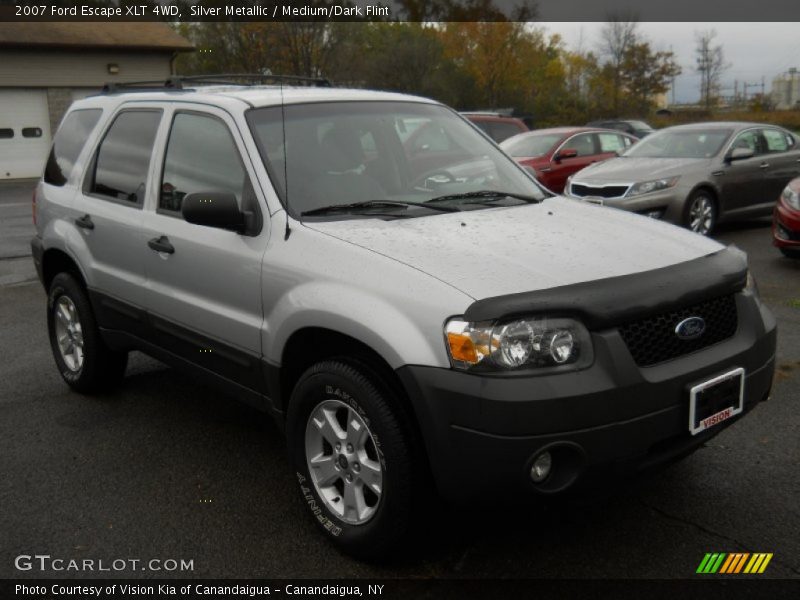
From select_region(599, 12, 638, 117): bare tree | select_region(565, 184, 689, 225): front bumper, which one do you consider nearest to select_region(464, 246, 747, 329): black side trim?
select_region(565, 184, 689, 225): front bumper

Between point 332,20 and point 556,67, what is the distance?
1097 inches

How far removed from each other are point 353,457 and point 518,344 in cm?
83

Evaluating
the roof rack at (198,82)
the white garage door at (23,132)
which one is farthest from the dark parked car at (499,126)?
the white garage door at (23,132)

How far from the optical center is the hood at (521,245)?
9.49 feet

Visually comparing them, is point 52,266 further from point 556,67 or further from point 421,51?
point 556,67

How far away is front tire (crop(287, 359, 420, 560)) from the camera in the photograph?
2.89 metres

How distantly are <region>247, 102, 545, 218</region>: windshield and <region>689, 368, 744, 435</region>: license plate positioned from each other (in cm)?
134

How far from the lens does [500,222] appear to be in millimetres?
3525

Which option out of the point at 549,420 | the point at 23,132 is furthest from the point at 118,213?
the point at 23,132

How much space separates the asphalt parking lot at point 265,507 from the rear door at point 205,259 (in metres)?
0.58

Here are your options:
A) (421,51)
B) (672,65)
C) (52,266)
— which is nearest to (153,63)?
(421,51)

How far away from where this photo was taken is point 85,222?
4.80 metres

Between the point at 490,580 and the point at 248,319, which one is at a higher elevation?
the point at 248,319

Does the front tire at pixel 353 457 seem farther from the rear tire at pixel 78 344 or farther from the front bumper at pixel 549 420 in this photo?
the rear tire at pixel 78 344
